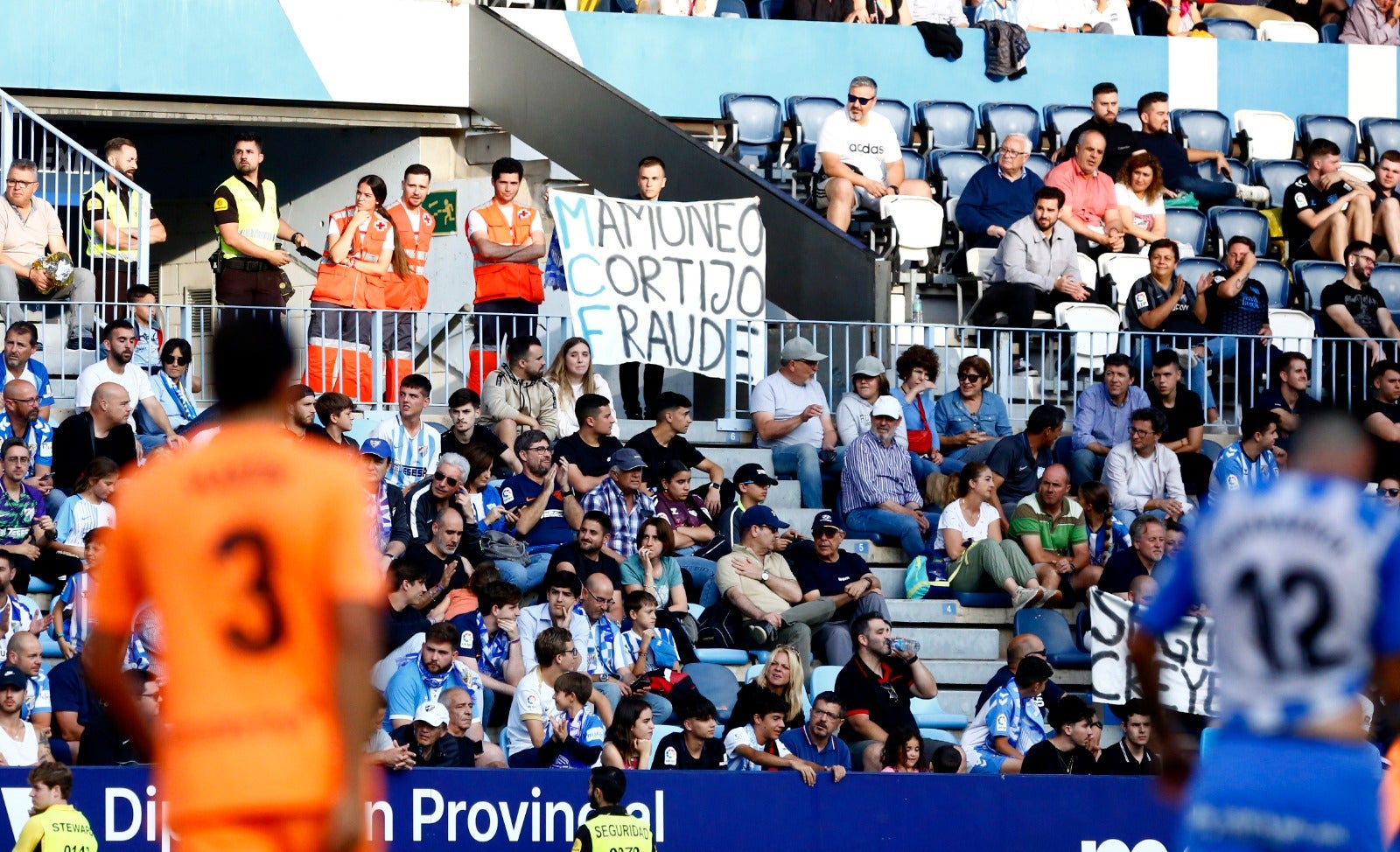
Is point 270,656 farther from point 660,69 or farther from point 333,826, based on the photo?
point 660,69

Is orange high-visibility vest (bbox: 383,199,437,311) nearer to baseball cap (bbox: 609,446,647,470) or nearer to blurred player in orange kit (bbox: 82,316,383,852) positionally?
baseball cap (bbox: 609,446,647,470)

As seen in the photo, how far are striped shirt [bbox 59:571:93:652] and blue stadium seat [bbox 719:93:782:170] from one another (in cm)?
850

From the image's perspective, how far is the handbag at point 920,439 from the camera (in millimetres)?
15539

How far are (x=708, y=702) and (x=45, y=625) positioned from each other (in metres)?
3.73

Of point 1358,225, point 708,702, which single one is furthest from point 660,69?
point 708,702

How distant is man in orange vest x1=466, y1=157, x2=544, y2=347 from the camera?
51.9ft

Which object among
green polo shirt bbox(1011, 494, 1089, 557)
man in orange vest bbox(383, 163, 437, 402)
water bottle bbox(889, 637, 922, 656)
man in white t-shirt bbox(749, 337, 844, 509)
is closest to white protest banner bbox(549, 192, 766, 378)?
man in white t-shirt bbox(749, 337, 844, 509)

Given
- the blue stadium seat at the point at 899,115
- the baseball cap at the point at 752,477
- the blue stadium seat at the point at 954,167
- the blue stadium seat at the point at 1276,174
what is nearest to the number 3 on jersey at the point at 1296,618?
the baseball cap at the point at 752,477

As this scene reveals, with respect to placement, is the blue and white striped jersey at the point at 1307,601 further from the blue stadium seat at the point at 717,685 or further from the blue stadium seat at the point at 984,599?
the blue stadium seat at the point at 984,599

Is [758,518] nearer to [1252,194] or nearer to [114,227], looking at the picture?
[114,227]

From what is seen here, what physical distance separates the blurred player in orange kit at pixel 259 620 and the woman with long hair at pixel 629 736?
7.04 meters

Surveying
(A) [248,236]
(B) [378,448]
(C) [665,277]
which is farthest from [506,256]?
(B) [378,448]

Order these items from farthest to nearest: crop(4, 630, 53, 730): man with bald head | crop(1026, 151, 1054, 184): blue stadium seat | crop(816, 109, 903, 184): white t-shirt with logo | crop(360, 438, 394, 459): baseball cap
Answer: crop(1026, 151, 1054, 184): blue stadium seat, crop(816, 109, 903, 184): white t-shirt with logo, crop(360, 438, 394, 459): baseball cap, crop(4, 630, 53, 730): man with bald head

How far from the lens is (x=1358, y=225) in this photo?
18484 mm
